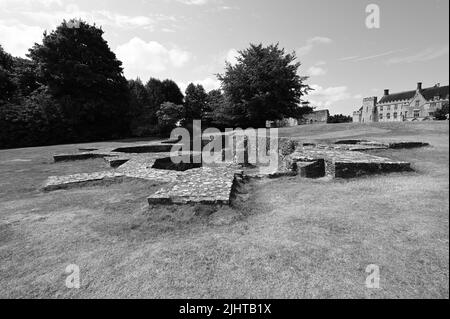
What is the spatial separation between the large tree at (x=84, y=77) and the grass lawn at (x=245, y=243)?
22802 millimetres

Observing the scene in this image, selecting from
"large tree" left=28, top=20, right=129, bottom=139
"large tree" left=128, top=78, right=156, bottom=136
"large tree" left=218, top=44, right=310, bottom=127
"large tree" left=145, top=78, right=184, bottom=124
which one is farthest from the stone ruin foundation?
"large tree" left=145, top=78, right=184, bottom=124

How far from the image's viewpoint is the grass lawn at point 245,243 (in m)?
2.94

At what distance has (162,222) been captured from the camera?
16.2 feet

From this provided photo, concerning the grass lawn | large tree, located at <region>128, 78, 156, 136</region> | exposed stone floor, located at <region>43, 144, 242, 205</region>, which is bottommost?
the grass lawn

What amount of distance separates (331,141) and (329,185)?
22.9 ft

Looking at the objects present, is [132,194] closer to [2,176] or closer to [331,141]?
[2,176]

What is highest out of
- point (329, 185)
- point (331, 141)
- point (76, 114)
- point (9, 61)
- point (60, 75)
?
point (9, 61)

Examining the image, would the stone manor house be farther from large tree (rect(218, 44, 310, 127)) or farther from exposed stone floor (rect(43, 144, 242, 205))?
exposed stone floor (rect(43, 144, 242, 205))

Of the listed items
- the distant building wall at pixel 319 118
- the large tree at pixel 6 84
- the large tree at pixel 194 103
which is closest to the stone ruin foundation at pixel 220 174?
the large tree at pixel 6 84

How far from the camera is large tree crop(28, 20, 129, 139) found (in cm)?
2545

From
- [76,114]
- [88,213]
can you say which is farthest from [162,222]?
[76,114]

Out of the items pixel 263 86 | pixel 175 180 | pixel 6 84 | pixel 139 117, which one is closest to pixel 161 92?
pixel 139 117

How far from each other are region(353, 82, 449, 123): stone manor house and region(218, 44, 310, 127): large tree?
1244 inches

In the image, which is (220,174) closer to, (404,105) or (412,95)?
(404,105)
